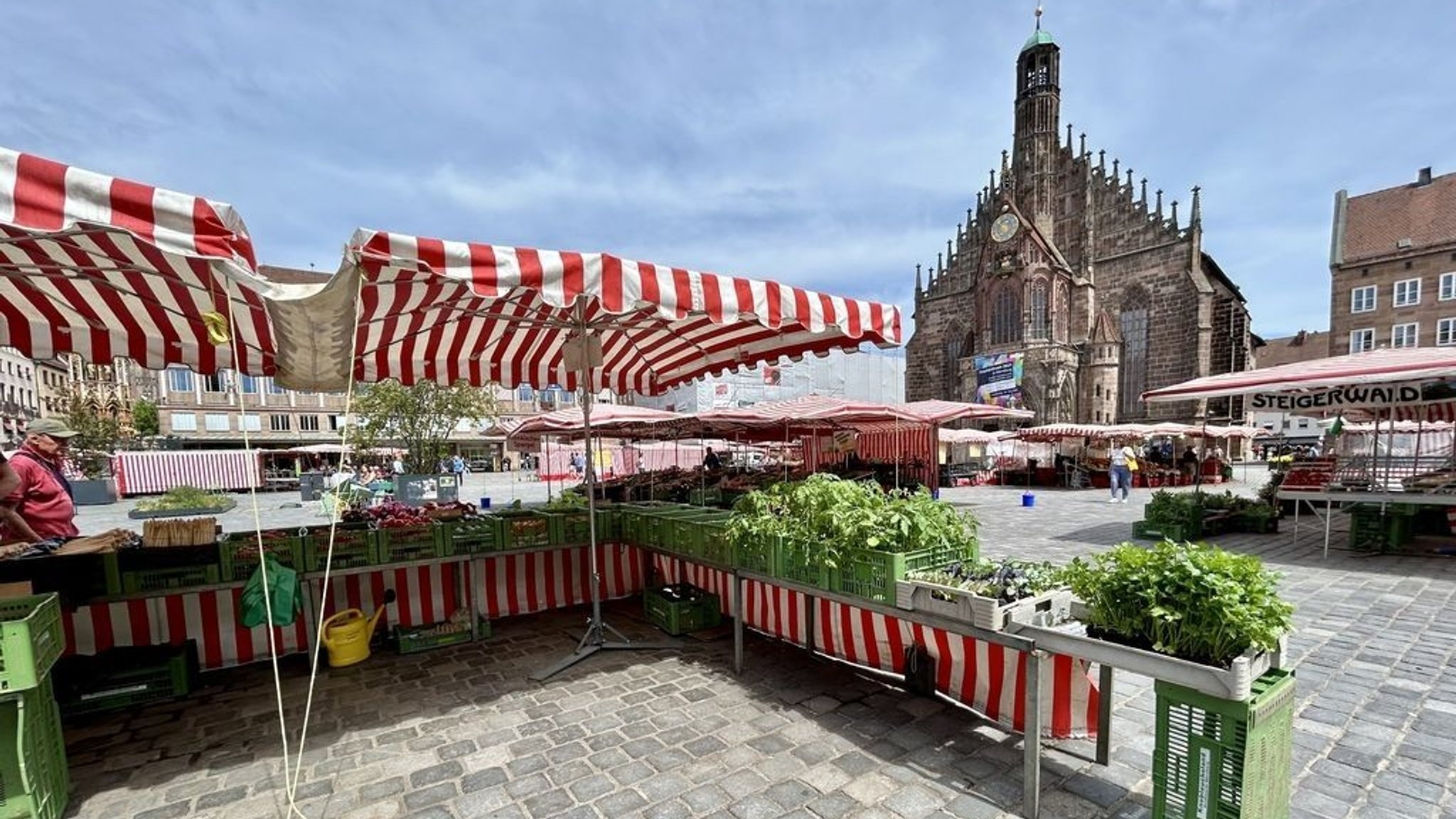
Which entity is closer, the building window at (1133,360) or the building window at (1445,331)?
the building window at (1445,331)

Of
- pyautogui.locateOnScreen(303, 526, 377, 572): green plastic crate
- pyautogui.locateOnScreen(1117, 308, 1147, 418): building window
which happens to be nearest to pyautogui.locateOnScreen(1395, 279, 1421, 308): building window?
pyautogui.locateOnScreen(1117, 308, 1147, 418): building window

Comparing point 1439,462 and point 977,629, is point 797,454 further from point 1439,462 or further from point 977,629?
point 977,629

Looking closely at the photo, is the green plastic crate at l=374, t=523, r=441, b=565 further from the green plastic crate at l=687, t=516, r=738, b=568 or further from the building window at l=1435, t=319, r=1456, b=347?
the building window at l=1435, t=319, r=1456, b=347

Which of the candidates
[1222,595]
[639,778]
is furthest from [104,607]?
[1222,595]

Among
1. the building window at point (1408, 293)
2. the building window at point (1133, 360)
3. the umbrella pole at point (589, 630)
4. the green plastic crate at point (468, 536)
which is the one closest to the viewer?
the umbrella pole at point (589, 630)

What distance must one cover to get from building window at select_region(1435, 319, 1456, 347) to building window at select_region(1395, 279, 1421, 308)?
149 centimetres

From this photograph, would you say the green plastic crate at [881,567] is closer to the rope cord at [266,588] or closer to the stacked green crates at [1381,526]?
the rope cord at [266,588]

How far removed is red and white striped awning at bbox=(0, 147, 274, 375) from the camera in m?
2.09

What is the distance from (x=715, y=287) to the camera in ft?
12.0

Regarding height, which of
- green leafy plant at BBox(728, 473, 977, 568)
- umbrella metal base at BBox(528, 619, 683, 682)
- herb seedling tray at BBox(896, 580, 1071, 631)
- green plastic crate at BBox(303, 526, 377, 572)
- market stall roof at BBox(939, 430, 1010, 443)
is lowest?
market stall roof at BBox(939, 430, 1010, 443)

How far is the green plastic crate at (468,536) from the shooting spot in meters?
5.05

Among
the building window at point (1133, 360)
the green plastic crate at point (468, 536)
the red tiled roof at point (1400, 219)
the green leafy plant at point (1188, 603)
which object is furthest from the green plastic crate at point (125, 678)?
the red tiled roof at point (1400, 219)

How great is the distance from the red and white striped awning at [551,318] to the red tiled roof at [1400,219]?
4604 cm

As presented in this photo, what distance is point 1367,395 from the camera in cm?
887
